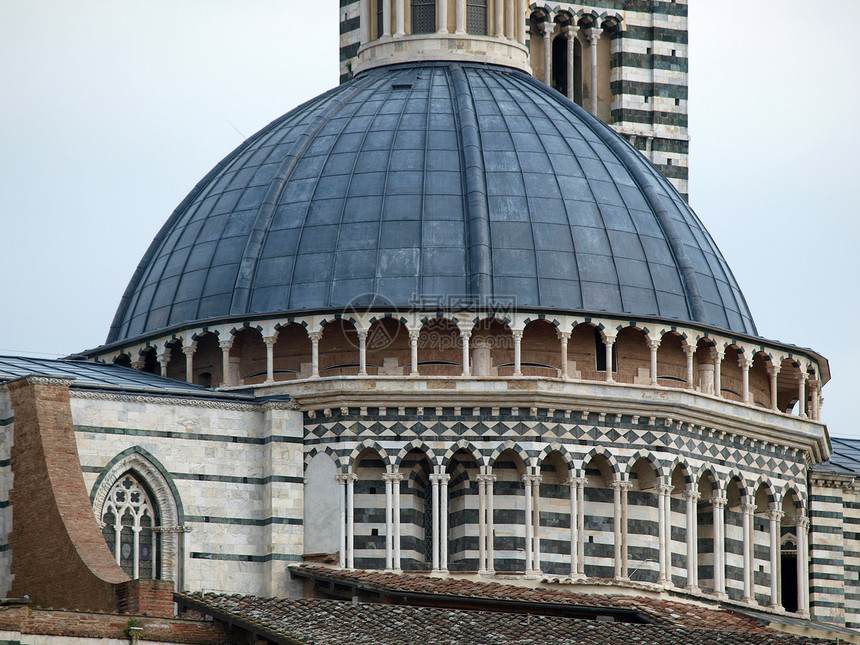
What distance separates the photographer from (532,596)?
119 ft

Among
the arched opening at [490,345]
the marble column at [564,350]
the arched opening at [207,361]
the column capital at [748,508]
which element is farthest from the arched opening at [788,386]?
the arched opening at [207,361]

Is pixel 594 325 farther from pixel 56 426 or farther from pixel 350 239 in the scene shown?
pixel 56 426

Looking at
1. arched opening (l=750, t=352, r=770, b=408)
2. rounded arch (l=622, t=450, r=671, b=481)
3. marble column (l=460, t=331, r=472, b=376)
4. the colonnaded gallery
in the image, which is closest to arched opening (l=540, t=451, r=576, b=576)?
the colonnaded gallery

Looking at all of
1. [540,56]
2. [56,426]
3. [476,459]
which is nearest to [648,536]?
[476,459]

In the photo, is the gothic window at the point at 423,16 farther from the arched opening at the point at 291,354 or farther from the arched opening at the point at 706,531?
the arched opening at the point at 706,531

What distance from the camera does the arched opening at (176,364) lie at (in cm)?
4094

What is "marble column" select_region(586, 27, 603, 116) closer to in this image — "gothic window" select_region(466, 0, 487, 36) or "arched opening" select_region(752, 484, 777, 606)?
"gothic window" select_region(466, 0, 487, 36)

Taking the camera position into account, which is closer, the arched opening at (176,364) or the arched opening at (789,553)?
the arched opening at (176,364)

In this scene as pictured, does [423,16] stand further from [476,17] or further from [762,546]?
[762,546]

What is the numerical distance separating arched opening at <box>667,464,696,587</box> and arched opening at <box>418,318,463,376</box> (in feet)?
12.9

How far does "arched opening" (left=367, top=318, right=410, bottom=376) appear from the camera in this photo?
39656mm

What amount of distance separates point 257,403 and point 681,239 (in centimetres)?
826

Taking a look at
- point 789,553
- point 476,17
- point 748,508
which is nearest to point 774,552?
point 748,508

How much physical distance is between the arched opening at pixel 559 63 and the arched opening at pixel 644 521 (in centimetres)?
1554
